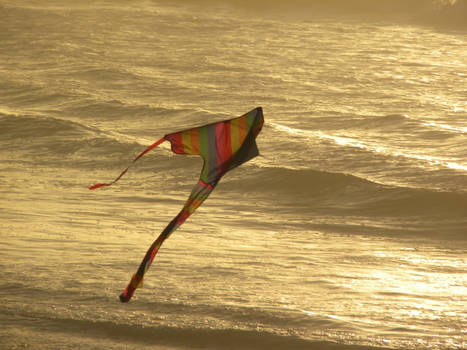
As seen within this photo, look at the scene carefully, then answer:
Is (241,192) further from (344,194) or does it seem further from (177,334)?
(177,334)

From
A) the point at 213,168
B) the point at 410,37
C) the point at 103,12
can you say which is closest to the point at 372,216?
the point at 213,168

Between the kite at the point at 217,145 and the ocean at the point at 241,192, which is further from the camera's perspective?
the ocean at the point at 241,192

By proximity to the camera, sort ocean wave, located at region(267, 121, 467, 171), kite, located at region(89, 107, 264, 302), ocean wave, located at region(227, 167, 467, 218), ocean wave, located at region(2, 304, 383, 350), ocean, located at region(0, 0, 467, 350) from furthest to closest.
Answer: ocean wave, located at region(267, 121, 467, 171) → ocean wave, located at region(227, 167, 467, 218) → ocean, located at region(0, 0, 467, 350) → ocean wave, located at region(2, 304, 383, 350) → kite, located at region(89, 107, 264, 302)

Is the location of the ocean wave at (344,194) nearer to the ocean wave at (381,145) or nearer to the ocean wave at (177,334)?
the ocean wave at (381,145)

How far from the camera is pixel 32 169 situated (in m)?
10.7

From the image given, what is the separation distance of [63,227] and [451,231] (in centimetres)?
397

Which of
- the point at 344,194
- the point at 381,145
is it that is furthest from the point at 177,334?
the point at 381,145

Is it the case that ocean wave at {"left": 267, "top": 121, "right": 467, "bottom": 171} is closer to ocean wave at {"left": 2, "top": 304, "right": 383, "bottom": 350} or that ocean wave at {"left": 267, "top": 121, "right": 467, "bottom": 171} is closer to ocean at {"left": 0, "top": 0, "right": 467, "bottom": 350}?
ocean at {"left": 0, "top": 0, "right": 467, "bottom": 350}

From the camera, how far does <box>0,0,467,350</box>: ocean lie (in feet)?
15.7

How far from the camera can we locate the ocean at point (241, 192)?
188 inches

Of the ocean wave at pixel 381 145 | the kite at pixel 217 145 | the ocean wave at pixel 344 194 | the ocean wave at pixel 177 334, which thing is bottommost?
the ocean wave at pixel 344 194

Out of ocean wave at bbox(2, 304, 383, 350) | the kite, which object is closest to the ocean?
ocean wave at bbox(2, 304, 383, 350)

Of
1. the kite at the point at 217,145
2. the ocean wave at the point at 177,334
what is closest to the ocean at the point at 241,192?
A: the ocean wave at the point at 177,334

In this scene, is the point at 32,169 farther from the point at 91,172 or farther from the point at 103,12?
the point at 103,12
